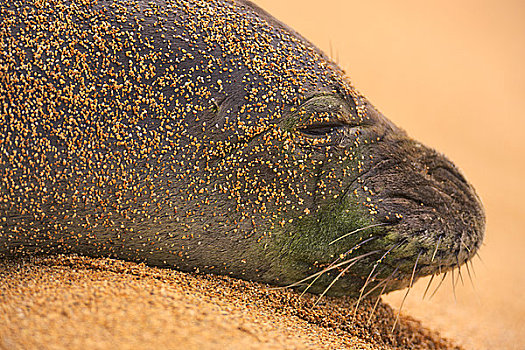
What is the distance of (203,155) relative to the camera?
6.70 ft

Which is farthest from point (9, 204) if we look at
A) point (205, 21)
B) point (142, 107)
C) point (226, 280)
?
point (205, 21)

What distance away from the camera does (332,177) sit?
217 centimetres

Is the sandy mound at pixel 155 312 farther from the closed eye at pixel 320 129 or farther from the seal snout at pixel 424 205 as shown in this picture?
the closed eye at pixel 320 129

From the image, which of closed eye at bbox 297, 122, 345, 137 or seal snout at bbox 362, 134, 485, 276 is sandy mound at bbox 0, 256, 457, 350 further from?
closed eye at bbox 297, 122, 345, 137

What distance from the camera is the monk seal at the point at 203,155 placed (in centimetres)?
195

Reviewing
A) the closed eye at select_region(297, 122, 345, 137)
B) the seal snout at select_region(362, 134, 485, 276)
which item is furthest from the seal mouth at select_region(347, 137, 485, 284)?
the closed eye at select_region(297, 122, 345, 137)

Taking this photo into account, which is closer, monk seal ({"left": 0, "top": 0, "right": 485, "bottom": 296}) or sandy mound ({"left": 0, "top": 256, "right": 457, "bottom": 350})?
sandy mound ({"left": 0, "top": 256, "right": 457, "bottom": 350})

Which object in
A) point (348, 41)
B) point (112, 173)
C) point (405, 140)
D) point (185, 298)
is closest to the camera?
point (185, 298)

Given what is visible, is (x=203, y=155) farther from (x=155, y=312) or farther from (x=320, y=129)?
(x=155, y=312)

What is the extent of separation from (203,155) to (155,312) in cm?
62

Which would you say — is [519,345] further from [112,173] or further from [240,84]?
[112,173]

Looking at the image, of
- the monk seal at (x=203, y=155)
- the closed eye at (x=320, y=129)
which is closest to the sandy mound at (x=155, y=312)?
the monk seal at (x=203, y=155)

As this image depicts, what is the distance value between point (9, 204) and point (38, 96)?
0.39 meters

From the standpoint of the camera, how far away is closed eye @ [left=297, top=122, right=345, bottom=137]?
217cm
